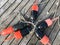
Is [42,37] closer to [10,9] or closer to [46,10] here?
[46,10]

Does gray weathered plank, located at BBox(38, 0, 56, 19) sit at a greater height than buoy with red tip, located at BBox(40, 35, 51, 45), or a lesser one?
greater

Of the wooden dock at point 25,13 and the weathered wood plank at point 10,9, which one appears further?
the weathered wood plank at point 10,9

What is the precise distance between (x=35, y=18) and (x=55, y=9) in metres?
0.49

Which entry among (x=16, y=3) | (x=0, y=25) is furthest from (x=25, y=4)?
(x=0, y=25)

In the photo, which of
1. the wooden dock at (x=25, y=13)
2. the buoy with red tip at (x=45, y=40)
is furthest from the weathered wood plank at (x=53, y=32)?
the buoy with red tip at (x=45, y=40)

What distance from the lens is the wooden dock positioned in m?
3.01

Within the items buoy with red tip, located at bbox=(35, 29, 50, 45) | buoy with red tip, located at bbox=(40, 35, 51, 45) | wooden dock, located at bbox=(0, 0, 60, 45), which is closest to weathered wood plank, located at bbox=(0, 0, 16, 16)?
wooden dock, located at bbox=(0, 0, 60, 45)

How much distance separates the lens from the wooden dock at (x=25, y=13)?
3012mm

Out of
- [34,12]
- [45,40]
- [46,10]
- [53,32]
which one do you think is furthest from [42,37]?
[46,10]

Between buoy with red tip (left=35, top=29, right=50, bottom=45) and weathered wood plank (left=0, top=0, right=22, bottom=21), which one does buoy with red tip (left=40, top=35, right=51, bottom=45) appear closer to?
buoy with red tip (left=35, top=29, right=50, bottom=45)

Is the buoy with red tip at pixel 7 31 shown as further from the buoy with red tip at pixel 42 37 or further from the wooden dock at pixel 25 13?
the buoy with red tip at pixel 42 37

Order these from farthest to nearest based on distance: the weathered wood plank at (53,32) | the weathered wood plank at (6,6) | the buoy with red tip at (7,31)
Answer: the weathered wood plank at (6,6), the weathered wood plank at (53,32), the buoy with red tip at (7,31)

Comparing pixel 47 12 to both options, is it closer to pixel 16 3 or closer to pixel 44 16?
pixel 44 16

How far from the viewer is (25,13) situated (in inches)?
130
